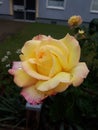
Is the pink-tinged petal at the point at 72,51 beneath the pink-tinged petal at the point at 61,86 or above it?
above

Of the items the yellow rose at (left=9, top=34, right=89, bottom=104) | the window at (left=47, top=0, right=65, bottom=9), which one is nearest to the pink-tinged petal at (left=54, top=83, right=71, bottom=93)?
the yellow rose at (left=9, top=34, right=89, bottom=104)

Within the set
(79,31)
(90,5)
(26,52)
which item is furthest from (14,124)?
(90,5)

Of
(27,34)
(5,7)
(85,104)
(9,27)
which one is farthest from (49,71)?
(5,7)

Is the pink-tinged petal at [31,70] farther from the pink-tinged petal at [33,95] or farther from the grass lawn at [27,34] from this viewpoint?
the grass lawn at [27,34]

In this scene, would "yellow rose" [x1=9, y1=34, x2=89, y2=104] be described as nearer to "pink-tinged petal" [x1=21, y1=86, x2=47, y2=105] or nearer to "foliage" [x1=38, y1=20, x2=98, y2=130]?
"pink-tinged petal" [x1=21, y1=86, x2=47, y2=105]

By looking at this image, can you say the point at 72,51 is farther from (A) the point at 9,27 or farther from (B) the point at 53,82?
(A) the point at 9,27

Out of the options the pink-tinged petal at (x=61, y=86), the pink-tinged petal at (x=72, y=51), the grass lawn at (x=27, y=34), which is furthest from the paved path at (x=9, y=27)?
the pink-tinged petal at (x=61, y=86)
